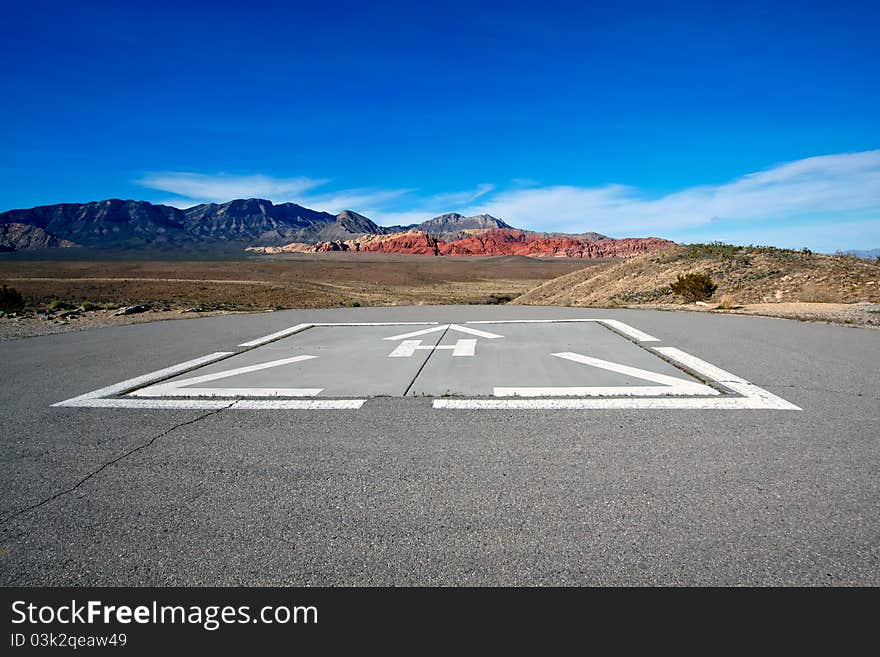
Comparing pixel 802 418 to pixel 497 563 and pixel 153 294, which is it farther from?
pixel 153 294

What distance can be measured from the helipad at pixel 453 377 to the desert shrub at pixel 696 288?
12.1m

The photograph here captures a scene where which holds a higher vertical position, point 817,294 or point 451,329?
point 817,294

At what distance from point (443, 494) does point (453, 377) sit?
3.09m

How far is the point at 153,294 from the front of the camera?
115 feet

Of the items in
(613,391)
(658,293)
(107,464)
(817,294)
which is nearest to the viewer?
(107,464)

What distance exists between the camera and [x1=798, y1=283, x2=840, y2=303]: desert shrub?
16.1 meters

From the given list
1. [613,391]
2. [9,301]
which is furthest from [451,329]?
[9,301]

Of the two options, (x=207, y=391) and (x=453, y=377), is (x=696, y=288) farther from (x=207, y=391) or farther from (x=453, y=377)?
(x=207, y=391)

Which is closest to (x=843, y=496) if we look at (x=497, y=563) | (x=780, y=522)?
(x=780, y=522)

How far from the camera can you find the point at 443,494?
315 cm

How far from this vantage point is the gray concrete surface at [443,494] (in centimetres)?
243

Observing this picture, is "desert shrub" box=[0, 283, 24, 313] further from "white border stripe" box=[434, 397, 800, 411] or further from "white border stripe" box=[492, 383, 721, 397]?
"white border stripe" box=[492, 383, 721, 397]

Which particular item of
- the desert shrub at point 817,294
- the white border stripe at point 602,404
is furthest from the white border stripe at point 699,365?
the desert shrub at point 817,294

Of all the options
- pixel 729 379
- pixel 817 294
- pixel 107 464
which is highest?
pixel 817 294
